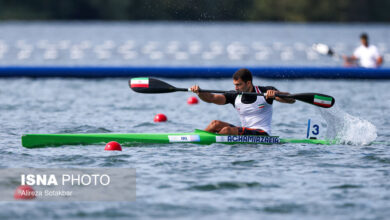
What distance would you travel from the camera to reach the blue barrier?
2189cm

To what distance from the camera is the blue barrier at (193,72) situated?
21891mm

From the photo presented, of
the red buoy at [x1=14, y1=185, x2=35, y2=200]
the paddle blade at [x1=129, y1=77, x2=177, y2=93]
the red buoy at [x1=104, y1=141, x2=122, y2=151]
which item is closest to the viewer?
the red buoy at [x1=14, y1=185, x2=35, y2=200]

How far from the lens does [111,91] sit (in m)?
19.8

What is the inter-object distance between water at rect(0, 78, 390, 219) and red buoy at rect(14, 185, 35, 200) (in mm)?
222

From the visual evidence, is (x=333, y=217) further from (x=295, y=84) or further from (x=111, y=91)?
(x=295, y=84)

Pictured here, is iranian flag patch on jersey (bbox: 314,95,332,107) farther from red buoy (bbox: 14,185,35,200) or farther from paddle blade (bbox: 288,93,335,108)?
red buoy (bbox: 14,185,35,200)

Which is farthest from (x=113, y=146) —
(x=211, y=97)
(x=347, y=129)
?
(x=347, y=129)

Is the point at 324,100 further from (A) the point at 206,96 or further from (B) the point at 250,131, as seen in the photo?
(A) the point at 206,96

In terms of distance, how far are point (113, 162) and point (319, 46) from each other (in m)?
13.6

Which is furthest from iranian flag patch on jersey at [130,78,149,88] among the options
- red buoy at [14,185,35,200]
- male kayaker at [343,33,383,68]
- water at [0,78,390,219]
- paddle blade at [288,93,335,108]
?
male kayaker at [343,33,383,68]

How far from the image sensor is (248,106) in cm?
1146

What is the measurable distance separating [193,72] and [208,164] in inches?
487

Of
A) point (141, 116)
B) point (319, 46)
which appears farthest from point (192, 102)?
point (319, 46)

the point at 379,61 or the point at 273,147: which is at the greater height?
the point at 379,61
